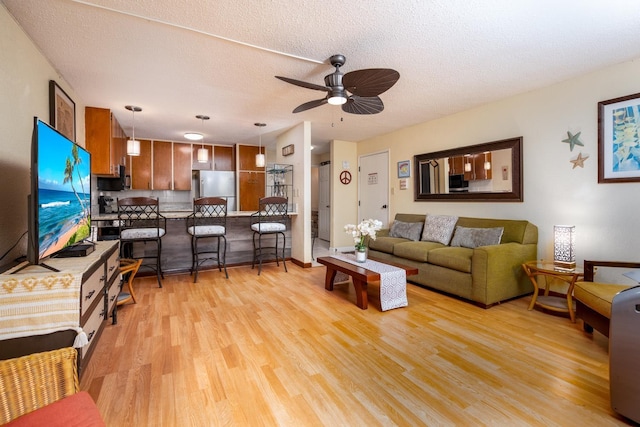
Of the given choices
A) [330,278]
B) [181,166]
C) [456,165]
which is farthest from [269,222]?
[181,166]

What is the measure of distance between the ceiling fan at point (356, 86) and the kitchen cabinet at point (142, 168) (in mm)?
4615

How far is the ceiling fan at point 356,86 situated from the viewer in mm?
2133

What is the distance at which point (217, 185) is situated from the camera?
6.25 meters

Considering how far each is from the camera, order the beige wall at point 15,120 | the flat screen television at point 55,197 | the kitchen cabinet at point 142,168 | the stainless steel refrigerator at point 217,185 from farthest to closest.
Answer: the stainless steel refrigerator at point 217,185 → the kitchen cabinet at point 142,168 → the beige wall at point 15,120 → the flat screen television at point 55,197

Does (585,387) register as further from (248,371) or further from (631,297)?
(248,371)

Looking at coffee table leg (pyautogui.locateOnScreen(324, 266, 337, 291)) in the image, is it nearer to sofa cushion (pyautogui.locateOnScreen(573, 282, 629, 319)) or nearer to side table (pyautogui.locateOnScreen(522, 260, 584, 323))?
side table (pyautogui.locateOnScreen(522, 260, 584, 323))

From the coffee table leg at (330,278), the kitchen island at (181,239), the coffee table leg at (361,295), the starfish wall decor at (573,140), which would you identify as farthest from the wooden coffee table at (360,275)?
the starfish wall decor at (573,140)

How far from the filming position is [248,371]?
5.99ft

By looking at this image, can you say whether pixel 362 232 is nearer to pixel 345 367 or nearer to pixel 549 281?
pixel 345 367

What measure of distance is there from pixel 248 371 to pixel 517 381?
164cm

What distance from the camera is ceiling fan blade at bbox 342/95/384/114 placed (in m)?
2.65

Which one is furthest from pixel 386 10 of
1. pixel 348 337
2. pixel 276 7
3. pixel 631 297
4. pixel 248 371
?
pixel 248 371

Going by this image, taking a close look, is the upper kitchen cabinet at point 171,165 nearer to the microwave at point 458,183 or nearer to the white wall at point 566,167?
the microwave at point 458,183

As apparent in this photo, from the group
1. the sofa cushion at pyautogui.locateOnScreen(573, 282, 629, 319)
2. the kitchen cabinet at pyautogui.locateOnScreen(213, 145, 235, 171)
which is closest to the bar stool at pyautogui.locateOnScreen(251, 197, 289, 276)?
the kitchen cabinet at pyautogui.locateOnScreen(213, 145, 235, 171)
